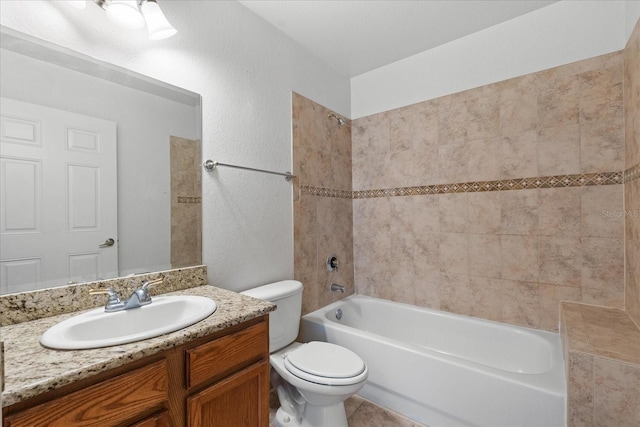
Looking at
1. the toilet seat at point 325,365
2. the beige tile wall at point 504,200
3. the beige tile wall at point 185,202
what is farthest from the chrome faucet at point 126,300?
the beige tile wall at point 504,200

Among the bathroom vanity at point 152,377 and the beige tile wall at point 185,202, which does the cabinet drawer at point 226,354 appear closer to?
the bathroom vanity at point 152,377

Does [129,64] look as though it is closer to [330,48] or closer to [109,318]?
[109,318]

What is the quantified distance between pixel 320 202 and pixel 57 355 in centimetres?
173

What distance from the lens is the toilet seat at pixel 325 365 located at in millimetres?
1345

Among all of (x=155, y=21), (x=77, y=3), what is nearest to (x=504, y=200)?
(x=155, y=21)

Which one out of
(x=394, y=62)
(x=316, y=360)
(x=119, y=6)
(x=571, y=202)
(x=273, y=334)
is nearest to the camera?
(x=119, y=6)

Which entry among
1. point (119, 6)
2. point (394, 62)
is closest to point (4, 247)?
point (119, 6)

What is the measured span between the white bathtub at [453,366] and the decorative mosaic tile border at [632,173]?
0.97 meters

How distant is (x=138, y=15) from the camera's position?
122 cm

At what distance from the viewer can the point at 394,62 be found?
2428 mm

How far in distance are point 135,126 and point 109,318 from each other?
834 millimetres

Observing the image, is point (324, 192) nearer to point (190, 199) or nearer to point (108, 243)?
point (190, 199)

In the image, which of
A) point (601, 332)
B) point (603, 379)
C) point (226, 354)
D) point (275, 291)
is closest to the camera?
point (226, 354)

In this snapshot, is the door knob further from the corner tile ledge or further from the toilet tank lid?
the corner tile ledge
